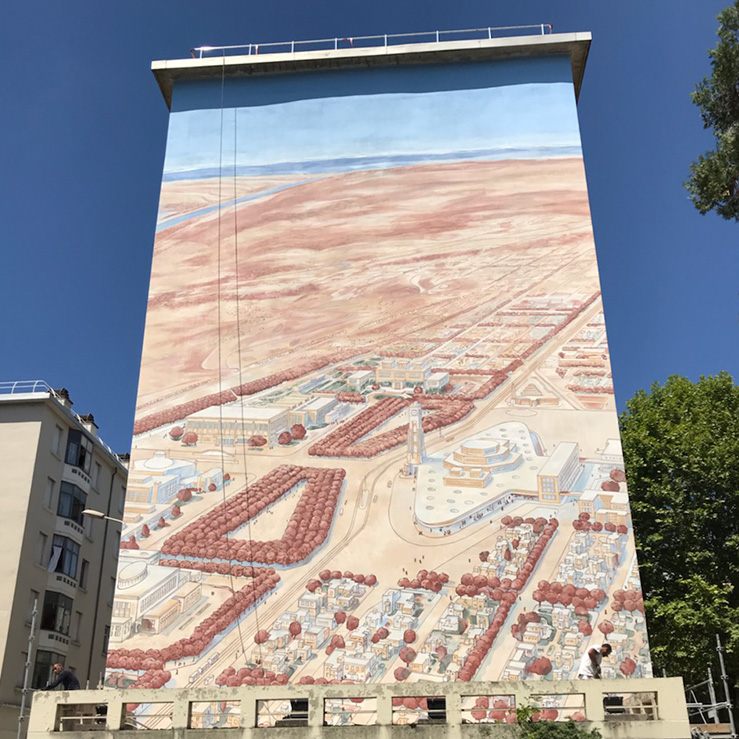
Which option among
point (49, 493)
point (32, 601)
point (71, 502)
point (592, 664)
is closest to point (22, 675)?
point (32, 601)

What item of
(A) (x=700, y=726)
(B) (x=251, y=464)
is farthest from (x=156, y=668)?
(A) (x=700, y=726)

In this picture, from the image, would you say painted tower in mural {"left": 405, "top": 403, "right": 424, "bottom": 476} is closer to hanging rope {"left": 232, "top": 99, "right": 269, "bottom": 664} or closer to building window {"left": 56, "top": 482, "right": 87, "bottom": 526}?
hanging rope {"left": 232, "top": 99, "right": 269, "bottom": 664}

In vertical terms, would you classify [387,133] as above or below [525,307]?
above

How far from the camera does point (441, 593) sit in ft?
53.9

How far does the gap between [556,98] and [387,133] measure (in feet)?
16.0

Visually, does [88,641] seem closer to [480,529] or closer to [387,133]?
[480,529]

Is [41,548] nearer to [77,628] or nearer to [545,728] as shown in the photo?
[77,628]

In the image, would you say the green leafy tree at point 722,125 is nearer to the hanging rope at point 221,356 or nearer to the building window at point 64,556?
the hanging rope at point 221,356

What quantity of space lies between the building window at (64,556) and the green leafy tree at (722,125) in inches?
955

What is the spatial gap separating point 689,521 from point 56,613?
21671 mm

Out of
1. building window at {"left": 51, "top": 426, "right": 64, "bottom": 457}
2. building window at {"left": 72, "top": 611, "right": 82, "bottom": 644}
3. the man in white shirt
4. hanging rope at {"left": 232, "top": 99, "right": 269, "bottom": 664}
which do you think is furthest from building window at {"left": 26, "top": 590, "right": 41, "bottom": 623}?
the man in white shirt

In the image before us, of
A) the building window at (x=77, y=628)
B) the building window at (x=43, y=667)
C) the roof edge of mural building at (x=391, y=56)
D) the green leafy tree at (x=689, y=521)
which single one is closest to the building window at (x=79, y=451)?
the building window at (x=77, y=628)

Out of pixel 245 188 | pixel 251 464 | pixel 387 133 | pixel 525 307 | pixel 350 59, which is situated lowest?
pixel 251 464

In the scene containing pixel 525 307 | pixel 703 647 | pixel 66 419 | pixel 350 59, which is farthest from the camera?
pixel 66 419
